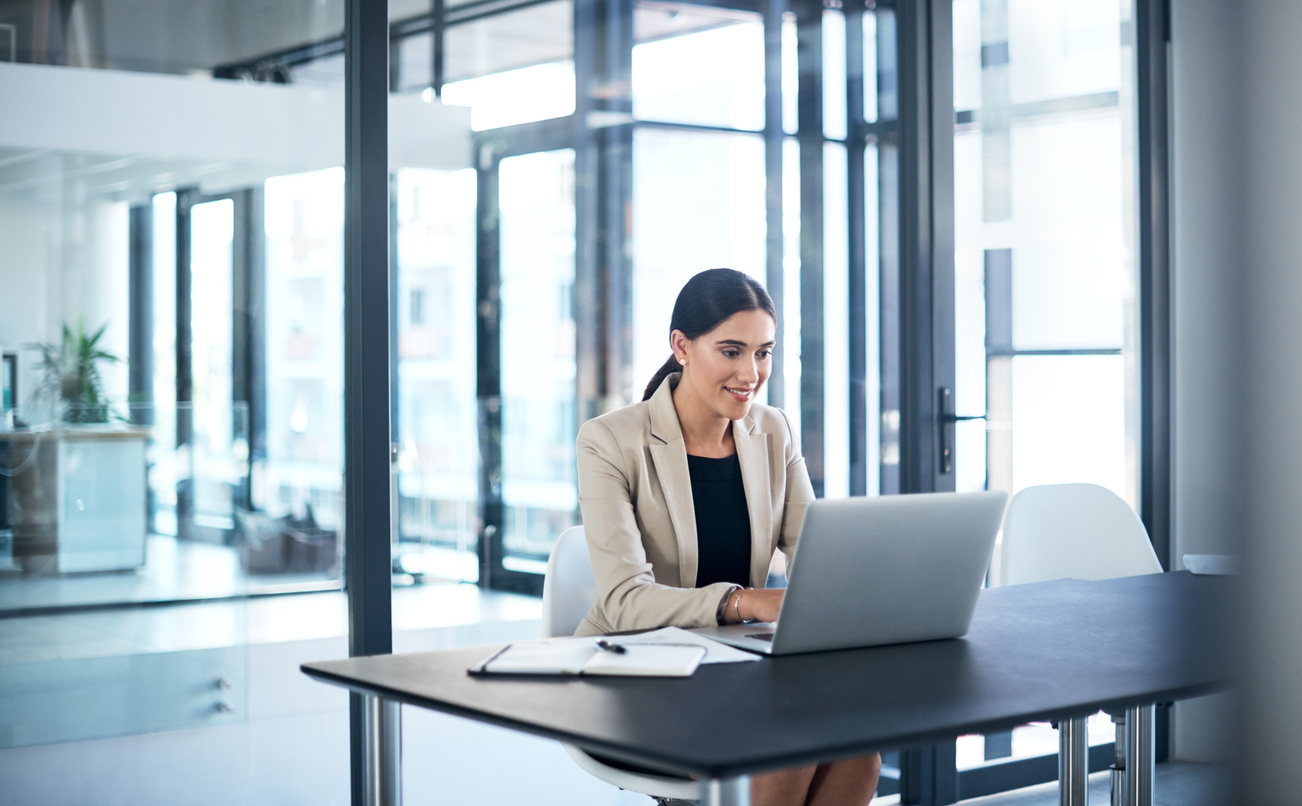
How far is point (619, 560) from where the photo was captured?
2088 mm

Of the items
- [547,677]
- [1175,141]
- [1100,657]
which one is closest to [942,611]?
[1100,657]

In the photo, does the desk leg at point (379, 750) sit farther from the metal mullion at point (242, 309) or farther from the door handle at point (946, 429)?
the door handle at point (946, 429)

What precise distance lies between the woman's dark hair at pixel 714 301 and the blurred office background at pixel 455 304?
2.54 feet

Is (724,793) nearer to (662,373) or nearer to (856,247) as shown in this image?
(662,373)

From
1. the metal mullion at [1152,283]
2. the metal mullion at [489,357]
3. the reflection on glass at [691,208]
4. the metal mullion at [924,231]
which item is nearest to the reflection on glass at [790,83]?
the reflection on glass at [691,208]

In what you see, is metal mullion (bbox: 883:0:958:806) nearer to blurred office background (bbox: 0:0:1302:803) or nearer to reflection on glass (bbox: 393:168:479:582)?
blurred office background (bbox: 0:0:1302:803)

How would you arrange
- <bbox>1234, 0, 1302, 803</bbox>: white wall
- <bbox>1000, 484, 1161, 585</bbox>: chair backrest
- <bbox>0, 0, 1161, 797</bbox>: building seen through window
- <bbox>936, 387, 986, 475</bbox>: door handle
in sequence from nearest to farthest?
<bbox>1234, 0, 1302, 803</bbox>: white wall, <bbox>1000, 484, 1161, 585</bbox>: chair backrest, <bbox>0, 0, 1161, 797</bbox>: building seen through window, <bbox>936, 387, 986, 475</bbox>: door handle

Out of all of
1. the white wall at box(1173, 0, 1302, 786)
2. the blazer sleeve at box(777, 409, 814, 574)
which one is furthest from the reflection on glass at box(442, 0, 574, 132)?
the white wall at box(1173, 0, 1302, 786)

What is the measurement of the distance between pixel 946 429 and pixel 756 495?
4.60 feet

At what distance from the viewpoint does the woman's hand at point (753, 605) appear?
1.92 meters

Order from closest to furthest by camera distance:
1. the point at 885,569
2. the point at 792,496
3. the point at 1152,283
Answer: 1. the point at 885,569
2. the point at 792,496
3. the point at 1152,283

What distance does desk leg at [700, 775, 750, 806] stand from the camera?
133 centimetres

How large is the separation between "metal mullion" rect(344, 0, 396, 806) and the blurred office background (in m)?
0.06

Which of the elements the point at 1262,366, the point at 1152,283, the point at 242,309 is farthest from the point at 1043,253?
the point at 1262,366
